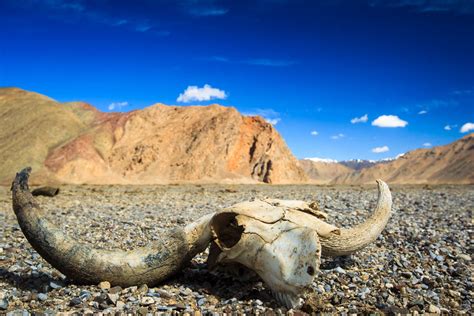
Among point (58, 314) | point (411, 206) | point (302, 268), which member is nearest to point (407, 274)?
point (302, 268)

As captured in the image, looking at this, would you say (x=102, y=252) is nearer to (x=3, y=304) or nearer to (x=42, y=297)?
(x=42, y=297)

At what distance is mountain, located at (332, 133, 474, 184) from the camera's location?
76.5 m

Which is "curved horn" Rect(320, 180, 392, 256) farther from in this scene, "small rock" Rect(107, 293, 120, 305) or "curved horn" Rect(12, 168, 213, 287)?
"small rock" Rect(107, 293, 120, 305)

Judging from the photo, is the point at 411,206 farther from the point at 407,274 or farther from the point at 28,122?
the point at 28,122

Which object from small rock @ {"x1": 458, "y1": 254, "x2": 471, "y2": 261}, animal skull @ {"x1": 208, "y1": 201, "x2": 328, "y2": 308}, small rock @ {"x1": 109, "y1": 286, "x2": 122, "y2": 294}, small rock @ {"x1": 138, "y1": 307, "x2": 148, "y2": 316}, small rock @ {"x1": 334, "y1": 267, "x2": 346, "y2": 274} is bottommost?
small rock @ {"x1": 138, "y1": 307, "x2": 148, "y2": 316}

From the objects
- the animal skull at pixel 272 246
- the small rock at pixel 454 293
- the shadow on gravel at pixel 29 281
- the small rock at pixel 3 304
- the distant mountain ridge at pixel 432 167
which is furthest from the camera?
the distant mountain ridge at pixel 432 167

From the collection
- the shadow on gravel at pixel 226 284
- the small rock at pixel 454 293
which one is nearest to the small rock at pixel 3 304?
the shadow on gravel at pixel 226 284

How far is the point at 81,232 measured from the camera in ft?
27.3

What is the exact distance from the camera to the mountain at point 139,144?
3281 centimetres

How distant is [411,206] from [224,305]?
10508 millimetres

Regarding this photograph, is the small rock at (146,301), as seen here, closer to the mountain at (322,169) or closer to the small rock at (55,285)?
the small rock at (55,285)

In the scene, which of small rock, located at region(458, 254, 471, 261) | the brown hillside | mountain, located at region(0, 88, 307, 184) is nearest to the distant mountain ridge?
mountain, located at region(0, 88, 307, 184)

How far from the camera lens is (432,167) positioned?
89.9 meters

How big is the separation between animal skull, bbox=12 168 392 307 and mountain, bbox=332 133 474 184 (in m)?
73.9
